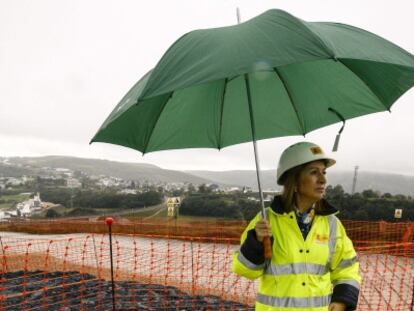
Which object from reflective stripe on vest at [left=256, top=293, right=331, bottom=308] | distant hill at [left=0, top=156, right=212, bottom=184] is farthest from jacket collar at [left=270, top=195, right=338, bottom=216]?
distant hill at [left=0, top=156, right=212, bottom=184]

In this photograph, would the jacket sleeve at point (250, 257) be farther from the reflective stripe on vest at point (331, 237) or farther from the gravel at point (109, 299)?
the gravel at point (109, 299)

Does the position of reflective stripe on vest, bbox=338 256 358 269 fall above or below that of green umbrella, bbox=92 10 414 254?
below

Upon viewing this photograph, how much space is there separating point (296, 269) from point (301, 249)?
98 millimetres

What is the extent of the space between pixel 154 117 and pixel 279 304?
1.29m

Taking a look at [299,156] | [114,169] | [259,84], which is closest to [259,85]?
[259,84]

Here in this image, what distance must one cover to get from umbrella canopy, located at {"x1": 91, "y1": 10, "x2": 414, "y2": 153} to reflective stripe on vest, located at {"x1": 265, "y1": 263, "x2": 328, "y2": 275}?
2.68 feet

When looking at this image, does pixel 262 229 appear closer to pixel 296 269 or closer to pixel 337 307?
pixel 296 269

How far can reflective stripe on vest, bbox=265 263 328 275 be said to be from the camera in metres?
1.89

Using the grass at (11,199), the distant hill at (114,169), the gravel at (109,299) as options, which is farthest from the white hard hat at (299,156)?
the distant hill at (114,169)

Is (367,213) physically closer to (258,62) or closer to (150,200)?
(258,62)

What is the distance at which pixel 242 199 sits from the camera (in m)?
29.6

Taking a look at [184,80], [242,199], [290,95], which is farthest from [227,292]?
[242,199]

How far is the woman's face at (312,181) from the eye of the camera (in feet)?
6.50

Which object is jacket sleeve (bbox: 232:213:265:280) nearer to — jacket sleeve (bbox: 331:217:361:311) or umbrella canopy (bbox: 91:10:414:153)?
jacket sleeve (bbox: 331:217:361:311)
